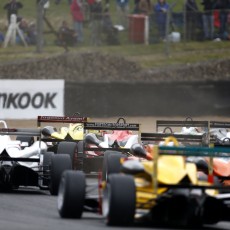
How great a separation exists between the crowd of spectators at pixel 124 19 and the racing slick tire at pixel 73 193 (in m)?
20.0

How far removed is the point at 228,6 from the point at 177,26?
207 centimetres

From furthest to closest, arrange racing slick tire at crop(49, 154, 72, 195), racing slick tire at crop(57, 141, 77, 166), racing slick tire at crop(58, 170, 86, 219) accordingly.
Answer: racing slick tire at crop(57, 141, 77, 166) < racing slick tire at crop(49, 154, 72, 195) < racing slick tire at crop(58, 170, 86, 219)

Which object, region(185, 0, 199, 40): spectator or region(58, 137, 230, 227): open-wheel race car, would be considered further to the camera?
region(185, 0, 199, 40): spectator

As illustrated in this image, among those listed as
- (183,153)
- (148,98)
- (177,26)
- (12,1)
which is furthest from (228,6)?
(183,153)

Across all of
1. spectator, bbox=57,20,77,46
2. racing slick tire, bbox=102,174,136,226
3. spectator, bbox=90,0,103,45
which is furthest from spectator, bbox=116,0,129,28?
racing slick tire, bbox=102,174,136,226

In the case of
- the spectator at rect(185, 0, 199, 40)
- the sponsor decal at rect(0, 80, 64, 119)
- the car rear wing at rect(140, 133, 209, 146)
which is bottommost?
the car rear wing at rect(140, 133, 209, 146)

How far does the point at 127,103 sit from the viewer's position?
94.7ft

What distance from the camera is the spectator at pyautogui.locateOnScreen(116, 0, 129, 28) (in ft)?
99.6

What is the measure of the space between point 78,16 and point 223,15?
427 centimetres

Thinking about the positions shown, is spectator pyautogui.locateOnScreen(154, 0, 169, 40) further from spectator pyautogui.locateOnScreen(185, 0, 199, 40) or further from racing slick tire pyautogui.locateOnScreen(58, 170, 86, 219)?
racing slick tire pyautogui.locateOnScreen(58, 170, 86, 219)

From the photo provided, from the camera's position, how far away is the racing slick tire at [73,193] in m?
9.69

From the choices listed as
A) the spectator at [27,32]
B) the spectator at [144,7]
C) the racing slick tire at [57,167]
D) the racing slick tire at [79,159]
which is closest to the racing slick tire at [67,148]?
the racing slick tire at [79,159]

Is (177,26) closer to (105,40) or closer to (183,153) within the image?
(105,40)

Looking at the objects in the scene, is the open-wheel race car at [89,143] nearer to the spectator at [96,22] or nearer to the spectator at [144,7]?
the spectator at [96,22]
